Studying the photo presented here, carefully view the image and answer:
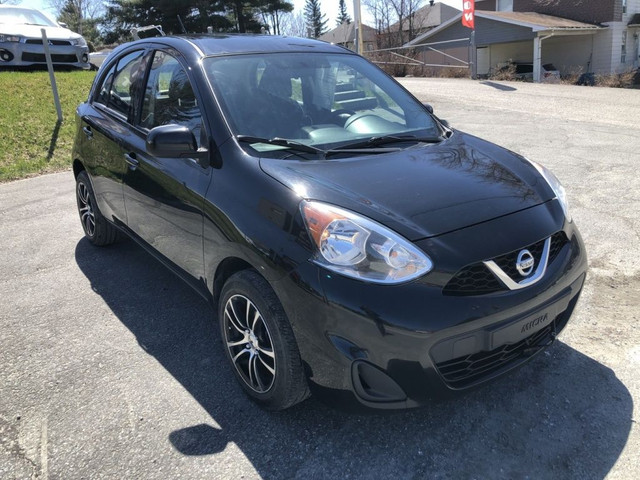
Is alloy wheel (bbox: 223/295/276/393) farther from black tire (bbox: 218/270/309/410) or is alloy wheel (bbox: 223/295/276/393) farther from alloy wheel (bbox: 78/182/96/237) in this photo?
alloy wheel (bbox: 78/182/96/237)

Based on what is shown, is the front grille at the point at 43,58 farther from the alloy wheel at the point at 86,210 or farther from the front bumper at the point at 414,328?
the front bumper at the point at 414,328

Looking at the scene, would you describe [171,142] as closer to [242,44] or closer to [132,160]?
[132,160]

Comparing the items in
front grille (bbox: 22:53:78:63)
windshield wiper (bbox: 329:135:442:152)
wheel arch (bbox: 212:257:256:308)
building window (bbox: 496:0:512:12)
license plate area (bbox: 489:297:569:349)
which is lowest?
license plate area (bbox: 489:297:569:349)

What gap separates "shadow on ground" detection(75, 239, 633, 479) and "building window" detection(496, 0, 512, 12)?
3678 cm

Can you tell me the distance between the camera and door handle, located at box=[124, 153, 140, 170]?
354 centimetres

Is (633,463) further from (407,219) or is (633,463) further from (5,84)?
(5,84)

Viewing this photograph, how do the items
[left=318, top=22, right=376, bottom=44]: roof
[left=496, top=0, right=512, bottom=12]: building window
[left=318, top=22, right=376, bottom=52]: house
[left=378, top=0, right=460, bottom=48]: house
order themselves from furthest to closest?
1. [left=318, top=22, right=376, bottom=44]: roof
2. [left=318, top=22, right=376, bottom=52]: house
3. [left=378, top=0, right=460, bottom=48]: house
4. [left=496, top=0, right=512, bottom=12]: building window

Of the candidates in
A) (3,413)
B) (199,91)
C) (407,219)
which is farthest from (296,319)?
(3,413)

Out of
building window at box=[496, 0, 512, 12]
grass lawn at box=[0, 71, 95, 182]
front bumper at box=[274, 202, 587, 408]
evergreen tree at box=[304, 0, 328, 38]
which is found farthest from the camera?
evergreen tree at box=[304, 0, 328, 38]

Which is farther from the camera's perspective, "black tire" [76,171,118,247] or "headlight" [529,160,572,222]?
"black tire" [76,171,118,247]

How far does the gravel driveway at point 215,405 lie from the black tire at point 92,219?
24 centimetres

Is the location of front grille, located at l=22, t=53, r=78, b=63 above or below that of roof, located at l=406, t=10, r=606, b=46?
below

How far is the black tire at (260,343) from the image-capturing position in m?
2.38

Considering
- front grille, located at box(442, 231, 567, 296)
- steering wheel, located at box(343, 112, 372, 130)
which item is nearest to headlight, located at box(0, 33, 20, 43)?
steering wheel, located at box(343, 112, 372, 130)
